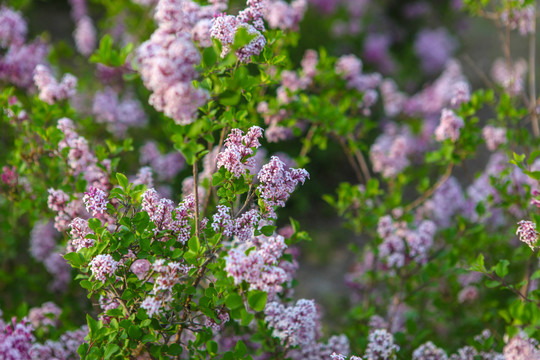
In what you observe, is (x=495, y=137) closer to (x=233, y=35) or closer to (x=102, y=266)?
(x=233, y=35)

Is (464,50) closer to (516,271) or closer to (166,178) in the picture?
(516,271)

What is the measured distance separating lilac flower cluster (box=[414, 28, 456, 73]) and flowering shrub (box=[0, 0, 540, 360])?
2028 millimetres

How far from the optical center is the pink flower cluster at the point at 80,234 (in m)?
1.90

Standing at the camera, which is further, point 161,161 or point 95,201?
point 161,161

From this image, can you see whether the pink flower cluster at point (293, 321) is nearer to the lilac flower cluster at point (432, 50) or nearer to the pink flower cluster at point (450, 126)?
the pink flower cluster at point (450, 126)

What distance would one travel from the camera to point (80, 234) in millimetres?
1939

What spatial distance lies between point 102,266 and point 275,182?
74 centimetres

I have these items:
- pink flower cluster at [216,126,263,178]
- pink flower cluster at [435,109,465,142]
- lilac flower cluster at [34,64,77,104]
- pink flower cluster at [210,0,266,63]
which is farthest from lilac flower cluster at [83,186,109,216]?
pink flower cluster at [435,109,465,142]

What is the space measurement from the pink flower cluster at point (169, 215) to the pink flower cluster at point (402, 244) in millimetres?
1441

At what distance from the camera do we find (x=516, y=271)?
3676 millimetres

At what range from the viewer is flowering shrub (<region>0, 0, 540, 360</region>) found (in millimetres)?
1773

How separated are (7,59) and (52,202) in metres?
1.58

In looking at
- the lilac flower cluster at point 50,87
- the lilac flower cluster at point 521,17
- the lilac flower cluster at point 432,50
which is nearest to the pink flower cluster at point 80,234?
the lilac flower cluster at point 50,87

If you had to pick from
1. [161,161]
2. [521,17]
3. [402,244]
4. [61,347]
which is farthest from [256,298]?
[521,17]
